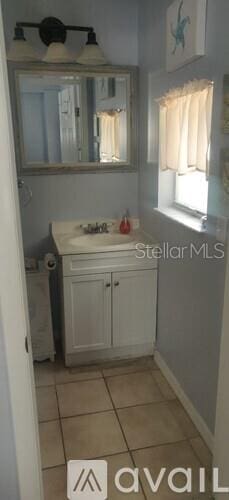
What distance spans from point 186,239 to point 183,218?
0.54 ft

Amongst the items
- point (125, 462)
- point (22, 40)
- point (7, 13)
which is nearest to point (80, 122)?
point (22, 40)

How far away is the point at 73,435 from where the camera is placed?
2051 millimetres

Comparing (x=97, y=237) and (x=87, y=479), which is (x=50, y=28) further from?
(x=87, y=479)

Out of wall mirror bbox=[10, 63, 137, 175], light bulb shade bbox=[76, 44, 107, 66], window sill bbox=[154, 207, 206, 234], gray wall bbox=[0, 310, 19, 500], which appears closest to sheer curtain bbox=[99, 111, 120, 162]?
wall mirror bbox=[10, 63, 137, 175]

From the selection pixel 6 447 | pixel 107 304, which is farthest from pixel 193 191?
pixel 6 447

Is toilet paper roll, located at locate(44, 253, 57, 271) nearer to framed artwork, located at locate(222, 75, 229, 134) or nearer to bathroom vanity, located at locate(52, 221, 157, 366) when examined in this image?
bathroom vanity, located at locate(52, 221, 157, 366)

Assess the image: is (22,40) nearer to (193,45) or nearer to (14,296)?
(193,45)

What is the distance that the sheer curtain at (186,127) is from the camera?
5.76 ft

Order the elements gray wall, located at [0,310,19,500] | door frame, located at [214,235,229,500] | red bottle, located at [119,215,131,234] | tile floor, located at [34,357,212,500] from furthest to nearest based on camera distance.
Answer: red bottle, located at [119,215,131,234] < tile floor, located at [34,357,212,500] < door frame, located at [214,235,229,500] < gray wall, located at [0,310,19,500]

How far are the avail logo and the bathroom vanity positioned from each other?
2.74 feet

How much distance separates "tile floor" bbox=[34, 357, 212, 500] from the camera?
73.3 inches

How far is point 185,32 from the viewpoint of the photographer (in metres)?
1.80

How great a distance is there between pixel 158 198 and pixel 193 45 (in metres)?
0.96

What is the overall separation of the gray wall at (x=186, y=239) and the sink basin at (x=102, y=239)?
0.19 meters
